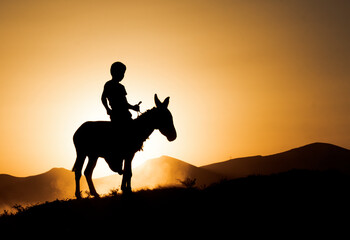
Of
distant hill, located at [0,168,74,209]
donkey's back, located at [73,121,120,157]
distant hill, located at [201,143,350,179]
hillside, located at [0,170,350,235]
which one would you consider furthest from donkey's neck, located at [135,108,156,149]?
distant hill, located at [0,168,74,209]

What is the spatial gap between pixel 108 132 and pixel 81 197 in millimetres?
2667

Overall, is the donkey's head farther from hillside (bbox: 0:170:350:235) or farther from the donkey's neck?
hillside (bbox: 0:170:350:235)

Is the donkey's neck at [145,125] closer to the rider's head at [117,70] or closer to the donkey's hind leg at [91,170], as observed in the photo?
the rider's head at [117,70]

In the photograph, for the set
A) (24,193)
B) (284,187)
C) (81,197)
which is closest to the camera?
(284,187)

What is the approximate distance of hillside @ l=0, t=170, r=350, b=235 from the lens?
7.50 meters

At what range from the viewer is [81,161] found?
40.1 ft

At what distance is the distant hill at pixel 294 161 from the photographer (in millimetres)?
52938

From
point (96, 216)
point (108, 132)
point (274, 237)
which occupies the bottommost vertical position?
point (274, 237)

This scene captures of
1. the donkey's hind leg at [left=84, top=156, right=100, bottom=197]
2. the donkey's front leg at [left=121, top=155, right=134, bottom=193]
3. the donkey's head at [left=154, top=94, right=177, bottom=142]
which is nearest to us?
the donkey's front leg at [left=121, top=155, right=134, bottom=193]

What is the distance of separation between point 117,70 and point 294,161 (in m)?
58.4

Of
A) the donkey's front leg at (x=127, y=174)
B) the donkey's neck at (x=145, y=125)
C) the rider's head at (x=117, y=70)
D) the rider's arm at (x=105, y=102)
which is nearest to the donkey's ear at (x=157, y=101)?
the donkey's neck at (x=145, y=125)

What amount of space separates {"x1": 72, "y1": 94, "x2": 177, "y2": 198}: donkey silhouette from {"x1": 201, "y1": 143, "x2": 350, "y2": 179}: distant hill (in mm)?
42450

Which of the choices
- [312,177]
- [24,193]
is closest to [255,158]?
[24,193]

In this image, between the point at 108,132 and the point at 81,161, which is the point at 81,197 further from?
the point at 108,132
